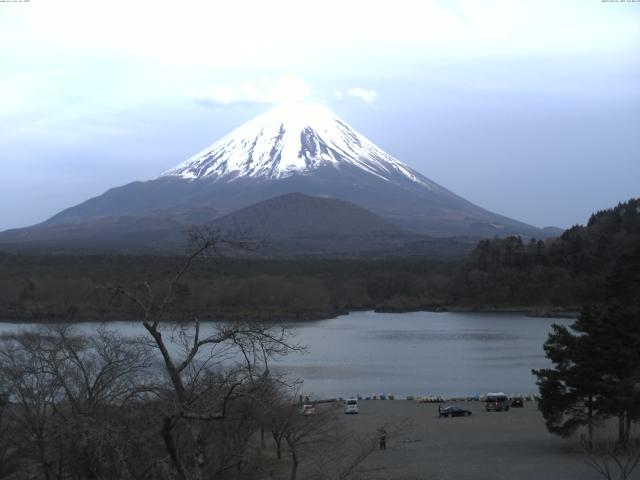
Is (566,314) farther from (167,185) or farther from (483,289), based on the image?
(167,185)

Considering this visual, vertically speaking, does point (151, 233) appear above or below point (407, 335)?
above

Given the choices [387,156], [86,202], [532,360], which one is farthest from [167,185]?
[532,360]

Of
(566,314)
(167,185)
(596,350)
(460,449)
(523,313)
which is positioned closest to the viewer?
(596,350)

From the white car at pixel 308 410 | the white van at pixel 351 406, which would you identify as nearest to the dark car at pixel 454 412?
the white van at pixel 351 406

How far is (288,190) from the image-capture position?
13212 centimetres

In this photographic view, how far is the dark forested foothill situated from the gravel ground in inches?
1032

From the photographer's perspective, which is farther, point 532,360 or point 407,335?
point 407,335

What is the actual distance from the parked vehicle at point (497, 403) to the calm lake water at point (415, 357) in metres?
2.93

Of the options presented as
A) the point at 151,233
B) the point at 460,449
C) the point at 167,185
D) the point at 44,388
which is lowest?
the point at 460,449

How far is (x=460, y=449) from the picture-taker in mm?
14562

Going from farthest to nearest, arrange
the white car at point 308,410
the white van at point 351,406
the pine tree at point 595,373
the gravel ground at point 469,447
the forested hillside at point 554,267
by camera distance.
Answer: the forested hillside at point 554,267 < the white van at point 351,406 < the white car at point 308,410 < the pine tree at point 595,373 < the gravel ground at point 469,447

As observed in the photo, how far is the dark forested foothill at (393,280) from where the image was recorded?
48.4 m

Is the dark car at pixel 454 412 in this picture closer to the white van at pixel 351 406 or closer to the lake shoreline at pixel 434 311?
the white van at pixel 351 406

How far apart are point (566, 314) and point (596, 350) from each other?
36.4m
